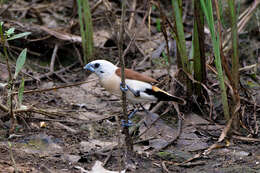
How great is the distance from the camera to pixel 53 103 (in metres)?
4.14

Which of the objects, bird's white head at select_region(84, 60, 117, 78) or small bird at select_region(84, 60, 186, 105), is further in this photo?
bird's white head at select_region(84, 60, 117, 78)

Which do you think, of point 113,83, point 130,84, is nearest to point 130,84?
point 130,84

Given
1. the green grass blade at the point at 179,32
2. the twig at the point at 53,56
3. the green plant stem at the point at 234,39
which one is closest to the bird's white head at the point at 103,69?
the green grass blade at the point at 179,32

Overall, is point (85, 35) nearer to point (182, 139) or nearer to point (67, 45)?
point (67, 45)

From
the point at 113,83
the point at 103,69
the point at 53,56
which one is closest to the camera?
the point at 113,83

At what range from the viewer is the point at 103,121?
3.80 m

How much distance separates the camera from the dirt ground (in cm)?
299

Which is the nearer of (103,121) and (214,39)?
(214,39)

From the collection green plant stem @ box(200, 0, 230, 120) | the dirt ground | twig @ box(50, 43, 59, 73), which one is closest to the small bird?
the dirt ground

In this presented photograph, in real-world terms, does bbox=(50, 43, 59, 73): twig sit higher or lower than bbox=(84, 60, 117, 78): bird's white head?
higher

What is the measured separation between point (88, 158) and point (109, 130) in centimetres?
66

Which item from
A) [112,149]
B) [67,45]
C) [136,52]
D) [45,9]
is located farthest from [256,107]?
[45,9]

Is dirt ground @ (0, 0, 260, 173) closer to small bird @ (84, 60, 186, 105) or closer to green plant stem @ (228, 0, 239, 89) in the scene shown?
small bird @ (84, 60, 186, 105)

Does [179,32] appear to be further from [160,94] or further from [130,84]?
[130,84]
